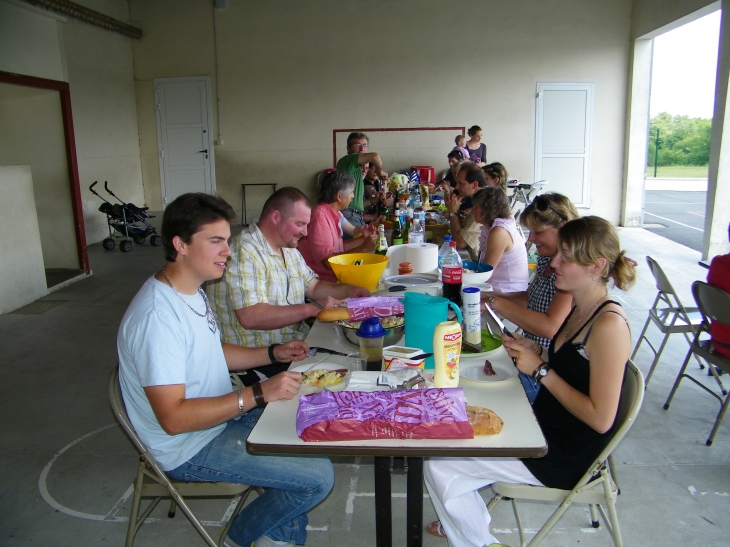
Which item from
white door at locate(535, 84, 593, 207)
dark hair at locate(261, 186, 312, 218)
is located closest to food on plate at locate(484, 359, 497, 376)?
dark hair at locate(261, 186, 312, 218)

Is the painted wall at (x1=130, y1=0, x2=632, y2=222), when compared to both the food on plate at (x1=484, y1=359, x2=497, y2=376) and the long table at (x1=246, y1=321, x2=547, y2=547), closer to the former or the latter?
the food on plate at (x1=484, y1=359, x2=497, y2=376)

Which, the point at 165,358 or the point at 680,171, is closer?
the point at 165,358

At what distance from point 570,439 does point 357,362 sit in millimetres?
705

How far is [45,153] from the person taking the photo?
23.9 feet

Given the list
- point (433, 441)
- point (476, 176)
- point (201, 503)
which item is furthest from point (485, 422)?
point (476, 176)

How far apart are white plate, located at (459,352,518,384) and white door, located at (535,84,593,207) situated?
8.85m

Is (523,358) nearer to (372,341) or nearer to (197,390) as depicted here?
(372,341)

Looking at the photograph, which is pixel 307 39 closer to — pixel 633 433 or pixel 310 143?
pixel 310 143

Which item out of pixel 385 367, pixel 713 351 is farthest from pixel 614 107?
pixel 385 367

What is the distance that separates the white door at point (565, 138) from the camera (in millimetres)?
10047

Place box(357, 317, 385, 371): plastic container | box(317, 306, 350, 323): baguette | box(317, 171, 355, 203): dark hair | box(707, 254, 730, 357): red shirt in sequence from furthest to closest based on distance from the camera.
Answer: box(317, 171, 355, 203): dark hair
box(707, 254, 730, 357): red shirt
box(317, 306, 350, 323): baguette
box(357, 317, 385, 371): plastic container

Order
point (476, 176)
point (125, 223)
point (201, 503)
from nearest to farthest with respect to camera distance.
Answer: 1. point (201, 503)
2. point (476, 176)
3. point (125, 223)

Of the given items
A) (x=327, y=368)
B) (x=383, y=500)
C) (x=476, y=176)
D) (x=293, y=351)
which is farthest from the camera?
(x=476, y=176)

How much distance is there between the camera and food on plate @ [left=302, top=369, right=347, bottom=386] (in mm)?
1809
